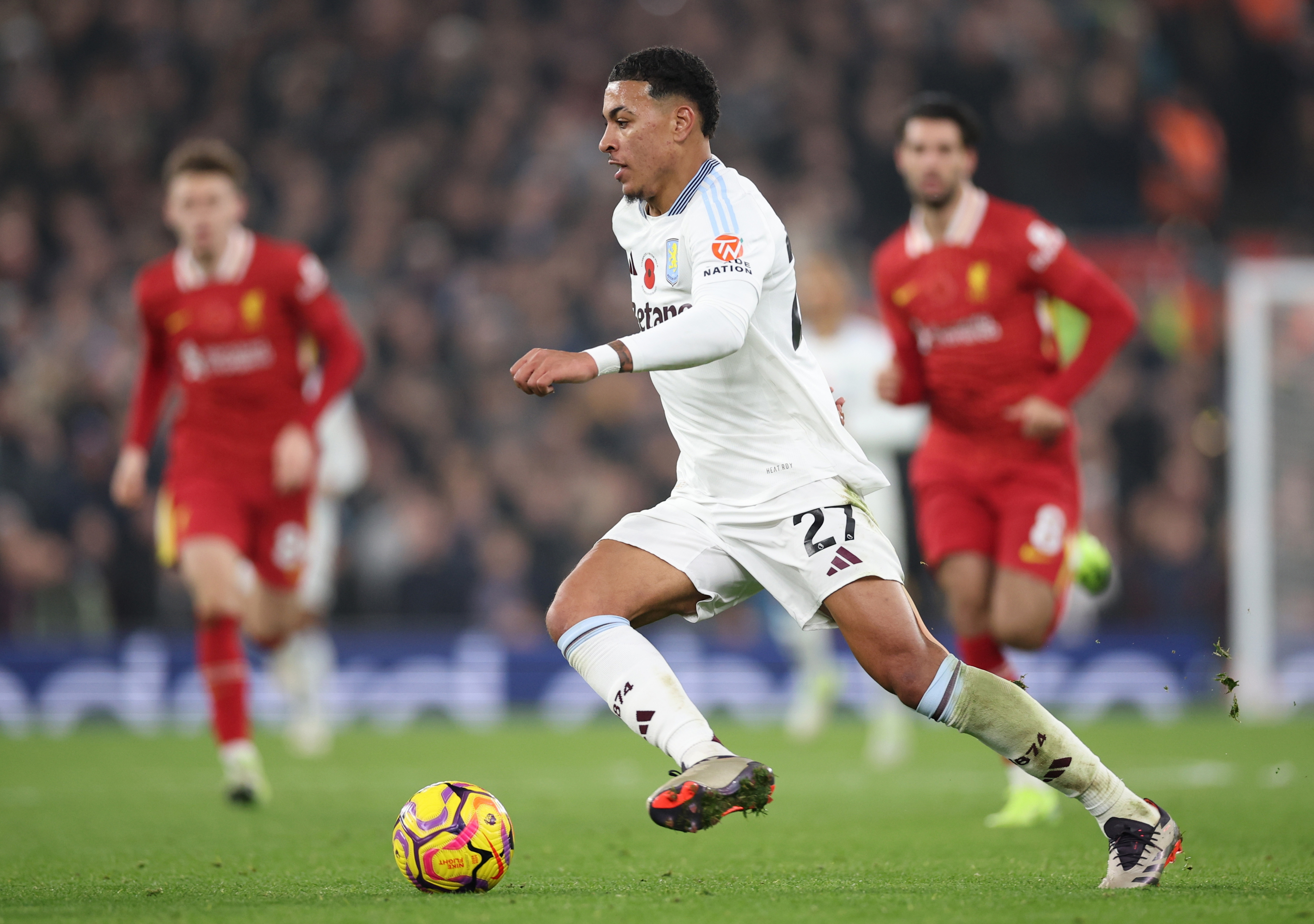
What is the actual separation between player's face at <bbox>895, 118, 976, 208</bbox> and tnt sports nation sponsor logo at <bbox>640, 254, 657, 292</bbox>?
254 cm

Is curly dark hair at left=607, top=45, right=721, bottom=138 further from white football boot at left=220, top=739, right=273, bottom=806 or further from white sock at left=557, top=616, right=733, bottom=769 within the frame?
white football boot at left=220, top=739, right=273, bottom=806

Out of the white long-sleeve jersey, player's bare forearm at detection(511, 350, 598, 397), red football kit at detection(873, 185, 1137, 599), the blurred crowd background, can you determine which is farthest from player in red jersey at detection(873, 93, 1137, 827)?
the blurred crowd background

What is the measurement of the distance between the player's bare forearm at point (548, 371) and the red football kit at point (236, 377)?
420cm

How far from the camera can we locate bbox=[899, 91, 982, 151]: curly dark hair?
23.0 feet

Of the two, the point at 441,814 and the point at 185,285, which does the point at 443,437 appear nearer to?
the point at 185,285

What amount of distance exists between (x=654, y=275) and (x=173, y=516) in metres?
4.05

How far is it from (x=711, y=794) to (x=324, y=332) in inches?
189

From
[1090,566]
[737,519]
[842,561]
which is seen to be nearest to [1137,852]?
[842,561]

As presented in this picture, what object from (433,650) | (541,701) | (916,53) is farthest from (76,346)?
(916,53)

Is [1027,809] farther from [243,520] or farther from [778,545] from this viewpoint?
[243,520]

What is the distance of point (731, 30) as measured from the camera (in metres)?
19.2

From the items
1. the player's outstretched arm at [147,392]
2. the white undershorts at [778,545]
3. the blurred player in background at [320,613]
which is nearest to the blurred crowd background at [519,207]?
the blurred player in background at [320,613]

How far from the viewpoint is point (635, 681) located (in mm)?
4598

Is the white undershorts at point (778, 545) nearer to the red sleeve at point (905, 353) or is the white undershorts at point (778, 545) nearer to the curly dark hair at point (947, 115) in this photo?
the red sleeve at point (905, 353)
